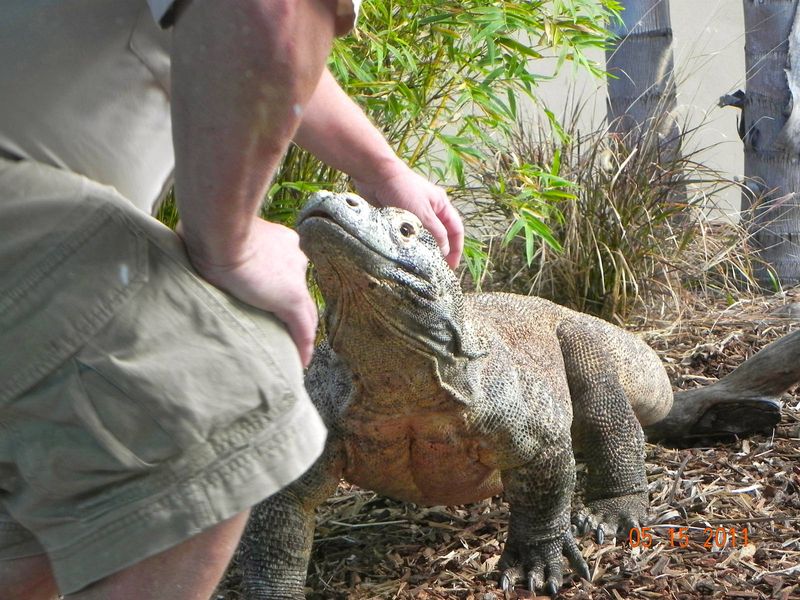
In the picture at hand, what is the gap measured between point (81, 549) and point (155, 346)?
360mm

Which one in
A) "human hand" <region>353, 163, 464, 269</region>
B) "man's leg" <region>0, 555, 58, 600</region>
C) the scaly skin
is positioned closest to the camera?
"man's leg" <region>0, 555, 58, 600</region>

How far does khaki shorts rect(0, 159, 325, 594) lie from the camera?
1.68 meters

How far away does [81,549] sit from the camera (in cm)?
175

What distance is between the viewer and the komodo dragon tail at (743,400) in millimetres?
4559

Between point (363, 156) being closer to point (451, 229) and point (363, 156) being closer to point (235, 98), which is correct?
point (451, 229)

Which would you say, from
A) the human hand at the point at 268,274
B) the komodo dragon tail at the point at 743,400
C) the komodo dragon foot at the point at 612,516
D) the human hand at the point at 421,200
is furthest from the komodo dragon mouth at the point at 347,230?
the komodo dragon tail at the point at 743,400

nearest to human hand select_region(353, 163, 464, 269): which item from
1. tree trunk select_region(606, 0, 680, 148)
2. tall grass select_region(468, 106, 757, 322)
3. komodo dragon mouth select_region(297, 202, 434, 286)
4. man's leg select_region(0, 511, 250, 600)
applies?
komodo dragon mouth select_region(297, 202, 434, 286)

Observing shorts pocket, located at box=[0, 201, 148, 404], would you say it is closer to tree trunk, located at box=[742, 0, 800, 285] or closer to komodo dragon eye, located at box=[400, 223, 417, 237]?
komodo dragon eye, located at box=[400, 223, 417, 237]

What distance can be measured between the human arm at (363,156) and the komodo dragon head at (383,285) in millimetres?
67

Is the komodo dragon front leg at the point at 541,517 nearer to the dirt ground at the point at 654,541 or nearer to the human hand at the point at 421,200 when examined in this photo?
the dirt ground at the point at 654,541

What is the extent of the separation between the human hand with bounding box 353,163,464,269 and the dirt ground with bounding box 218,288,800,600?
122 cm

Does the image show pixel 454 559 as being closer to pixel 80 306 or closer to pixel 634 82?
pixel 80 306

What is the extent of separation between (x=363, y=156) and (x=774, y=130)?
6.18 meters

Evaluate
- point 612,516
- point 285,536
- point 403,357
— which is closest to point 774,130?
point 612,516
